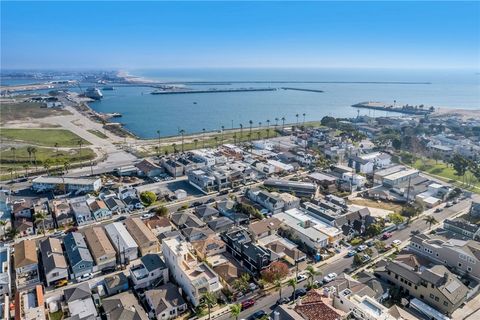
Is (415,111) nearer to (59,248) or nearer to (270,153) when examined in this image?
(270,153)

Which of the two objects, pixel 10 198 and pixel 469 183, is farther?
pixel 469 183

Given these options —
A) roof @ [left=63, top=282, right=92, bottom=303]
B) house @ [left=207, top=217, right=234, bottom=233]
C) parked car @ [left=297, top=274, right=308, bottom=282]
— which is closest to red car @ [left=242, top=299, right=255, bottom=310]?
parked car @ [left=297, top=274, right=308, bottom=282]

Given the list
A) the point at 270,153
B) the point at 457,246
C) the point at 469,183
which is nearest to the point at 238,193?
the point at 270,153

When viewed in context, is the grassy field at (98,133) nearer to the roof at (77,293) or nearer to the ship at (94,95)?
the roof at (77,293)

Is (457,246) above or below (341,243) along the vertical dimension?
above

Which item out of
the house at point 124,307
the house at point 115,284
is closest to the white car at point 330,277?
the house at point 124,307

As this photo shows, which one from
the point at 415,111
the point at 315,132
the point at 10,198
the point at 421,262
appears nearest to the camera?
the point at 421,262

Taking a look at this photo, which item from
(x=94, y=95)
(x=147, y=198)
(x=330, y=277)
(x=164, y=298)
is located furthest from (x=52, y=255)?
(x=94, y=95)
